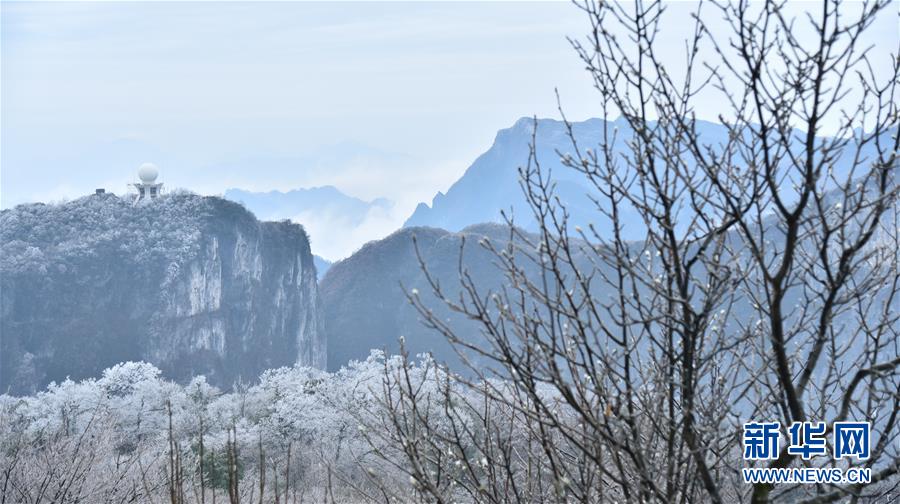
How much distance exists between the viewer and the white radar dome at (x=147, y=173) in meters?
47.2

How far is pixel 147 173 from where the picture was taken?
4800 centimetres

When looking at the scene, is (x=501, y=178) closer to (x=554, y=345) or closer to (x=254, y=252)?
(x=254, y=252)

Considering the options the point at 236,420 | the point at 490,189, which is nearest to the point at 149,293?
the point at 236,420

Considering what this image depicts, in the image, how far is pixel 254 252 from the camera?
60125 millimetres

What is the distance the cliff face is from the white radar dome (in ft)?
19.9

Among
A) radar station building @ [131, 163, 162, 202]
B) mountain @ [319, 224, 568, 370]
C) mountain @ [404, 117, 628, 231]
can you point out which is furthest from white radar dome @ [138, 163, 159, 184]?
mountain @ [404, 117, 628, 231]

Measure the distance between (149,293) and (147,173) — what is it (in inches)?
318

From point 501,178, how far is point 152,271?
104 feet

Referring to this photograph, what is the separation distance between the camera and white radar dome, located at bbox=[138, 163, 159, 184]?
4721cm

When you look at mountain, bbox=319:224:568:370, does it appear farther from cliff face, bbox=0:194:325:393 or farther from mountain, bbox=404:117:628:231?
mountain, bbox=404:117:628:231

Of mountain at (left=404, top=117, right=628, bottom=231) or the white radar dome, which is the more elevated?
mountain at (left=404, top=117, right=628, bottom=231)

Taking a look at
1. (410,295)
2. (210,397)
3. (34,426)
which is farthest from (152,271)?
(410,295)

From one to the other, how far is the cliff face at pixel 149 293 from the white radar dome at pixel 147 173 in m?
6.05

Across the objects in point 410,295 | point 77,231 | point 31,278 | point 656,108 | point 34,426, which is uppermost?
point 77,231
